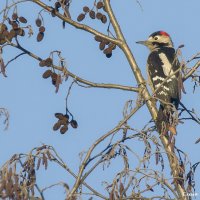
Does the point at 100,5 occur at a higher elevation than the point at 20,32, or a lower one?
higher

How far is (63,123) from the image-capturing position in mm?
4301

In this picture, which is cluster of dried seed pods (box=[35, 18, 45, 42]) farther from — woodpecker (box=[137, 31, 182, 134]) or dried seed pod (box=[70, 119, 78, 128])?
woodpecker (box=[137, 31, 182, 134])

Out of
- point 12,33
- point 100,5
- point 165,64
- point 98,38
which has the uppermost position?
point 165,64

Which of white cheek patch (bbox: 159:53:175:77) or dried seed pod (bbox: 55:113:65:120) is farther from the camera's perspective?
white cheek patch (bbox: 159:53:175:77)

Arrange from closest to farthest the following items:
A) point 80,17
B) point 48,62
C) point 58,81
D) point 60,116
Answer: point 58,81 → point 48,62 → point 60,116 → point 80,17

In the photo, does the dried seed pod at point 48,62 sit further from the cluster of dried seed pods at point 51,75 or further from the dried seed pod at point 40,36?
the dried seed pod at point 40,36

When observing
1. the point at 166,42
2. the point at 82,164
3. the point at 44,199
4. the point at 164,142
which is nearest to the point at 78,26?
the point at 164,142

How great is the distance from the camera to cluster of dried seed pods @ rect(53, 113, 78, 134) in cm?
428

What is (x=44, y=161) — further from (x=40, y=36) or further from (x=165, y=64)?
(x=165, y=64)

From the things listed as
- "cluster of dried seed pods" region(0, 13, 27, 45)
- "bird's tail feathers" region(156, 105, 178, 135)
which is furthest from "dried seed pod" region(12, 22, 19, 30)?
"bird's tail feathers" region(156, 105, 178, 135)

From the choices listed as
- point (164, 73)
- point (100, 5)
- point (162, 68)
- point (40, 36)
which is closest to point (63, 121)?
point (40, 36)

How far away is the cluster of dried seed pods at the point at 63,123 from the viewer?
168 inches

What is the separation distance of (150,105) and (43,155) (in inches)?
66.6

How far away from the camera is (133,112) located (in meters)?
3.93
